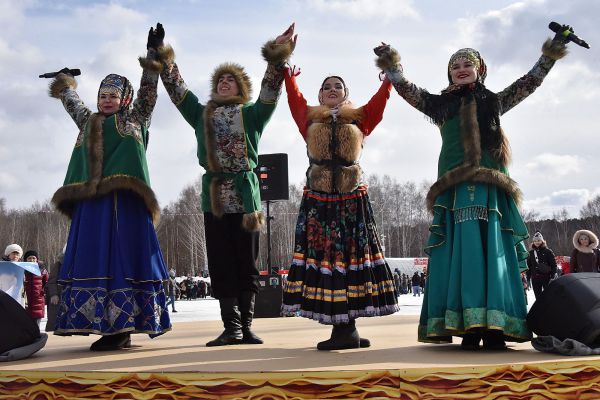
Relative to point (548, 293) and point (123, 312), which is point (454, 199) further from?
point (123, 312)

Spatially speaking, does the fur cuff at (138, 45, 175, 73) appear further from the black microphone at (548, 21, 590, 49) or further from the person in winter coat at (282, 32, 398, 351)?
the black microphone at (548, 21, 590, 49)

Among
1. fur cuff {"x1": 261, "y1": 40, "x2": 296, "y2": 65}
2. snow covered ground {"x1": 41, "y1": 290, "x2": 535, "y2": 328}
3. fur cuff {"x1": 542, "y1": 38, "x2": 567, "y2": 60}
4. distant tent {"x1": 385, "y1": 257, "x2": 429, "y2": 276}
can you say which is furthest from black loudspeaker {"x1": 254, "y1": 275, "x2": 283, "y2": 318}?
distant tent {"x1": 385, "y1": 257, "x2": 429, "y2": 276}

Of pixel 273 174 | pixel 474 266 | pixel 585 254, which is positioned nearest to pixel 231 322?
pixel 474 266

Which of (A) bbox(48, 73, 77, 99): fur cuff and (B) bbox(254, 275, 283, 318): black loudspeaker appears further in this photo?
(B) bbox(254, 275, 283, 318): black loudspeaker

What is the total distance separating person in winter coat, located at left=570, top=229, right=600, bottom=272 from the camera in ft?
27.5

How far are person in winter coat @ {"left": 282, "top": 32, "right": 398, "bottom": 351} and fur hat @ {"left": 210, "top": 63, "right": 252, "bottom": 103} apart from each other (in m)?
0.70

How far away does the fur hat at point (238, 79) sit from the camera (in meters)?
4.61

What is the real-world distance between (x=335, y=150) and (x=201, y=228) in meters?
44.9

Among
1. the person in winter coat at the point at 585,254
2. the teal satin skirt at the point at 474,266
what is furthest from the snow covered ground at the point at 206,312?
the teal satin skirt at the point at 474,266

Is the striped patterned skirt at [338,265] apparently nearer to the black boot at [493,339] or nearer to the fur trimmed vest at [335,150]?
the fur trimmed vest at [335,150]

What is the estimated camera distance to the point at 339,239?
3936 mm

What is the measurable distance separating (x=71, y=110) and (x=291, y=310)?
222cm

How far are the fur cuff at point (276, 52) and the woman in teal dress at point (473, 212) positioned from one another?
668 mm

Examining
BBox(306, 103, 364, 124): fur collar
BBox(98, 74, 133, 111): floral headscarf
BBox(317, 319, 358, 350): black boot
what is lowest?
BBox(317, 319, 358, 350): black boot
